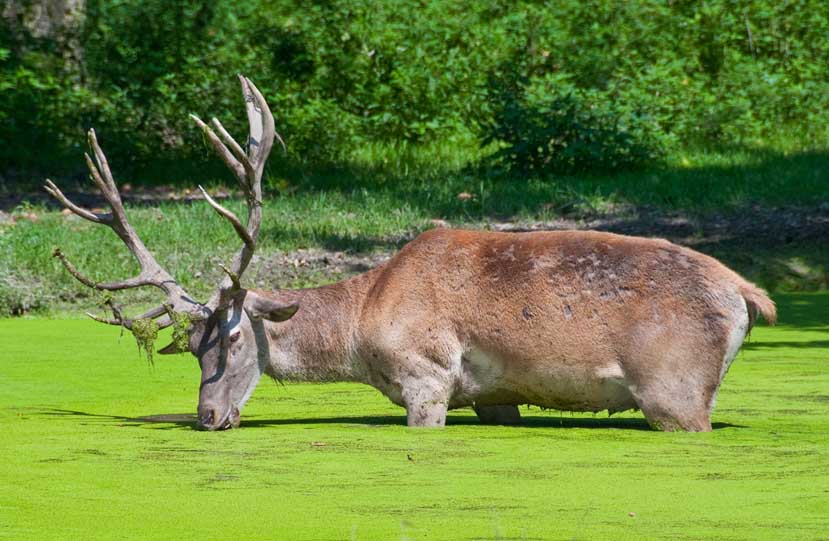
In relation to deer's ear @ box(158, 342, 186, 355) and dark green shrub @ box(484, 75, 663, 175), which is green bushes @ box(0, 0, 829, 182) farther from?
deer's ear @ box(158, 342, 186, 355)

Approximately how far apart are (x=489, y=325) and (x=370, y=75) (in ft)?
38.2

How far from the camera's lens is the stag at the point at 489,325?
705 centimetres

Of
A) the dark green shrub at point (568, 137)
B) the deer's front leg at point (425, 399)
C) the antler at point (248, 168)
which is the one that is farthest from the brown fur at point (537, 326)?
the dark green shrub at point (568, 137)

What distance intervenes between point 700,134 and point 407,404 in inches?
463

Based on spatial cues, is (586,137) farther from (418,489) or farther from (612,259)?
(418,489)

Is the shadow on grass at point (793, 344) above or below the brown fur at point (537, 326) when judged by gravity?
below

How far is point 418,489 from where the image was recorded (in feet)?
18.7

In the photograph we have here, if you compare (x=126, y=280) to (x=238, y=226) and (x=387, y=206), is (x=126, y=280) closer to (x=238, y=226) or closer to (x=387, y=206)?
(x=238, y=226)

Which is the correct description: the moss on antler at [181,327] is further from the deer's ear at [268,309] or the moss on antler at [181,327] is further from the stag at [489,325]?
the deer's ear at [268,309]

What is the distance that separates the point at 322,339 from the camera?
7.68 meters

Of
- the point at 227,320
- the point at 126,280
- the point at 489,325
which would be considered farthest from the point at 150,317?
the point at 489,325

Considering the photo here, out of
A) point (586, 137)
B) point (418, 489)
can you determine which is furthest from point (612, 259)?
point (586, 137)

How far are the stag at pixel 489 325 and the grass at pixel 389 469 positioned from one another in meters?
0.19

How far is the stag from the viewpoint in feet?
23.1
